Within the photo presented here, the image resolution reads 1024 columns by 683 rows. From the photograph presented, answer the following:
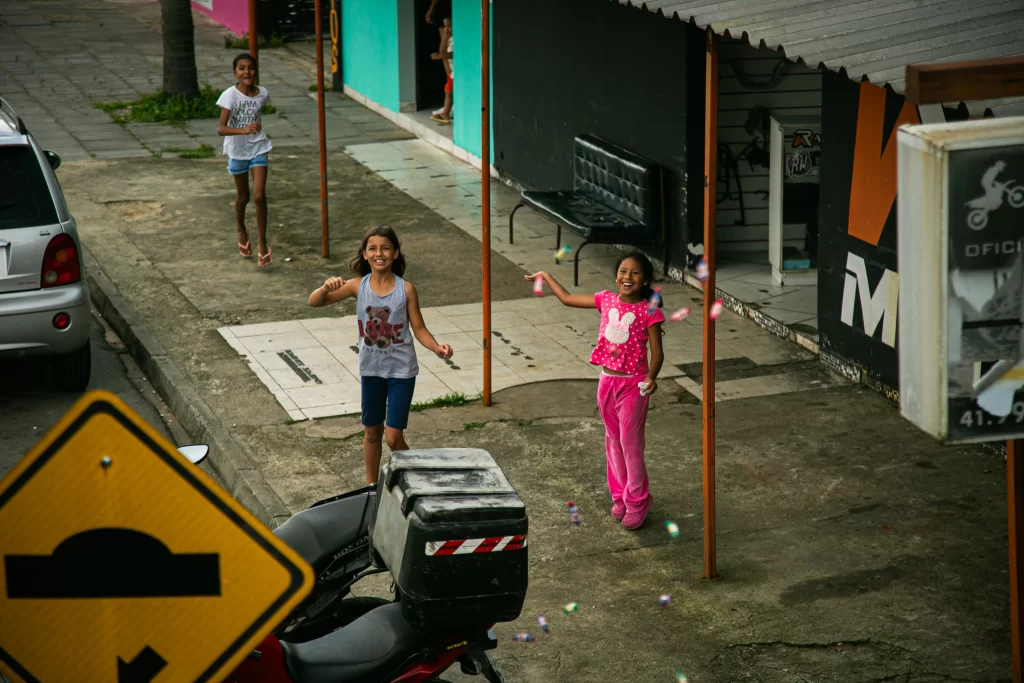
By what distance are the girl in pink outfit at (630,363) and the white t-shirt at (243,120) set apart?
538 centimetres

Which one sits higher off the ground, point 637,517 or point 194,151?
Answer: point 194,151

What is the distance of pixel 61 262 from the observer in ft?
28.5

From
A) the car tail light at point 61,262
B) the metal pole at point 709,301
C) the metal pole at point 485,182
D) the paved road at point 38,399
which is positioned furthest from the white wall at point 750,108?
the car tail light at point 61,262

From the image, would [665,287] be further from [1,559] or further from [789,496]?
[1,559]

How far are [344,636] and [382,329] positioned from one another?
2.69 meters

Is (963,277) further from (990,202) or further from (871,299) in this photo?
(871,299)

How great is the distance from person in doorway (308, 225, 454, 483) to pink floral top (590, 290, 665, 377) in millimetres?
850

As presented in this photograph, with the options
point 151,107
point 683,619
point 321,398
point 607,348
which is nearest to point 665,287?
point 321,398

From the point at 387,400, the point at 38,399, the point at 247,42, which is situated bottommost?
the point at 38,399

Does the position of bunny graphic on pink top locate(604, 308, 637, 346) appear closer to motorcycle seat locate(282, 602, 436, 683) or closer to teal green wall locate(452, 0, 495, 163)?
motorcycle seat locate(282, 602, 436, 683)

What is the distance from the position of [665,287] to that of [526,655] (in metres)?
6.09

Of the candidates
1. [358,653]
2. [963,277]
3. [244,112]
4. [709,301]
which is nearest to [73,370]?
[244,112]

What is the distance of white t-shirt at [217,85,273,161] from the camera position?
37.9 ft

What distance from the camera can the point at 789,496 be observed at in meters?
7.44
